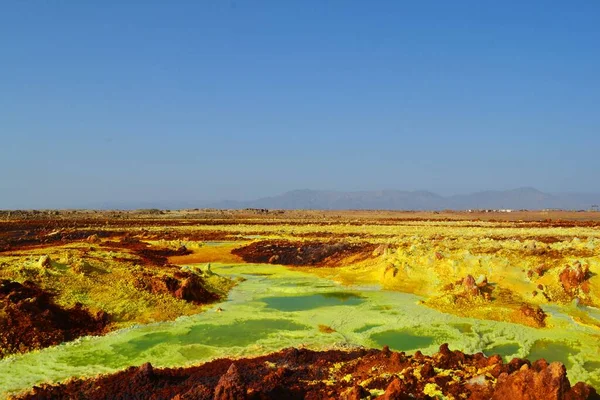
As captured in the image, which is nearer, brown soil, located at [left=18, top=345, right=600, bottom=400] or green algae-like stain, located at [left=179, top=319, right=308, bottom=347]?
brown soil, located at [left=18, top=345, right=600, bottom=400]

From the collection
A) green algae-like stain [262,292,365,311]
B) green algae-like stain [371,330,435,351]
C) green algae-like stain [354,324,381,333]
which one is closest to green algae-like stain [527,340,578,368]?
green algae-like stain [371,330,435,351]

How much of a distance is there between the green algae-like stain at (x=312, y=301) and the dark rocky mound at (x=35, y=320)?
19.5ft

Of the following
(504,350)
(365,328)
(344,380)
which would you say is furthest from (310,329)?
(504,350)

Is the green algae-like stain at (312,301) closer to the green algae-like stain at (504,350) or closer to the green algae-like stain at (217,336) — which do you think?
the green algae-like stain at (217,336)

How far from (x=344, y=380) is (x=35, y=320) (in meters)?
8.69

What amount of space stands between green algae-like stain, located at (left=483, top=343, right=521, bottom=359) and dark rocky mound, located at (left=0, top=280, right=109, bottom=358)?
411 inches

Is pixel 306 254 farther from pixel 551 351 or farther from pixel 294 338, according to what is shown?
pixel 551 351

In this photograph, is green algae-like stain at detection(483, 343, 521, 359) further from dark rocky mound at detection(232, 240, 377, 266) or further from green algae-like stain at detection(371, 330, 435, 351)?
dark rocky mound at detection(232, 240, 377, 266)

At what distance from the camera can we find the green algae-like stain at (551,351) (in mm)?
11352

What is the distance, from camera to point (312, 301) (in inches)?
704

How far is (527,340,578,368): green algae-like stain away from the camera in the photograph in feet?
37.2

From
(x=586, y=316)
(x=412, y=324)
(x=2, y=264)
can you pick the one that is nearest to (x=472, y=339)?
(x=412, y=324)

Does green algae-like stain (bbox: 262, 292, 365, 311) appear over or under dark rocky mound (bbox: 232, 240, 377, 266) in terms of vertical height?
under

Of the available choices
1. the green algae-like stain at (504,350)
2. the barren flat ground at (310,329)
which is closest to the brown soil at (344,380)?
the barren flat ground at (310,329)
